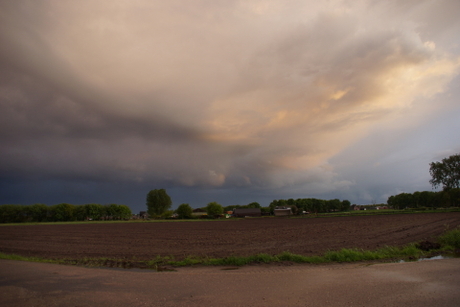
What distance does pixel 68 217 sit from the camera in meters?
126

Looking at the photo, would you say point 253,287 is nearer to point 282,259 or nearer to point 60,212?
point 282,259

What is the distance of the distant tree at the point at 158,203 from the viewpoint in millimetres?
156250

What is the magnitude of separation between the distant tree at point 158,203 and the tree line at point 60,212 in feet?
51.7

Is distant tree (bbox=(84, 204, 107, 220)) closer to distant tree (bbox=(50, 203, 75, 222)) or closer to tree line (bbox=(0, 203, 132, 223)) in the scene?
tree line (bbox=(0, 203, 132, 223))

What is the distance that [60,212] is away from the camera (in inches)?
4909

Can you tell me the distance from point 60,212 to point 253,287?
13868cm

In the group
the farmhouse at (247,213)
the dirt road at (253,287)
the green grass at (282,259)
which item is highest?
the dirt road at (253,287)

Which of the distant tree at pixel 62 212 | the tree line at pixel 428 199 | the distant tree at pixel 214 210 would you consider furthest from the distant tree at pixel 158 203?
the tree line at pixel 428 199

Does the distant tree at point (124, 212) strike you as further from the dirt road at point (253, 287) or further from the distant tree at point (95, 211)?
the dirt road at point (253, 287)

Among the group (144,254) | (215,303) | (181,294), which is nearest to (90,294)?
(181,294)

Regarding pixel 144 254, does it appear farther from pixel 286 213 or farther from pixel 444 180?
pixel 286 213

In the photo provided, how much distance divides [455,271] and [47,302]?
1564 cm

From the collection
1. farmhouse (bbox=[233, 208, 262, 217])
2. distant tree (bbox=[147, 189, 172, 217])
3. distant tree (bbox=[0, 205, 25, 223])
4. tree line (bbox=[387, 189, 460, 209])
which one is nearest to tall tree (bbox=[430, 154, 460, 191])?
tree line (bbox=[387, 189, 460, 209])

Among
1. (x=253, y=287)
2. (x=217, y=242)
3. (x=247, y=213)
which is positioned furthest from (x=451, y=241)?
(x=247, y=213)
